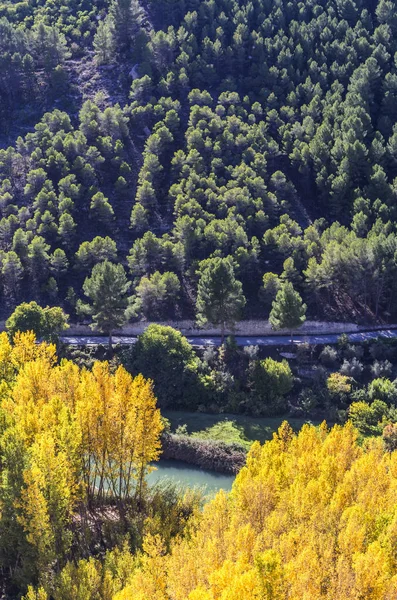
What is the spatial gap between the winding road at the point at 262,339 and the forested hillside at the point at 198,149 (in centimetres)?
371

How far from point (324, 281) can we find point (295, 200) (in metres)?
21.2

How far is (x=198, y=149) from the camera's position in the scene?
314 feet

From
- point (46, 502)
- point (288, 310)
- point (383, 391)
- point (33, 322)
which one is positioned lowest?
point (46, 502)

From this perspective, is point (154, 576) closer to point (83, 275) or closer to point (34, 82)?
Answer: point (83, 275)

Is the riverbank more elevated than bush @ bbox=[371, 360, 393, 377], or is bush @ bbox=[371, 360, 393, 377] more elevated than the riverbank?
bush @ bbox=[371, 360, 393, 377]

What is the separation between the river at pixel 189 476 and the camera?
52812mm

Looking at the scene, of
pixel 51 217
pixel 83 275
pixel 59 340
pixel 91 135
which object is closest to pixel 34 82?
pixel 91 135

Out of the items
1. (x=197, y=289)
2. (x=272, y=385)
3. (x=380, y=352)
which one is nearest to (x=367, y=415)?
(x=272, y=385)

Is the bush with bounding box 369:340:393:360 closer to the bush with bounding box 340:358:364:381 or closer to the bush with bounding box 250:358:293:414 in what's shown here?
the bush with bounding box 340:358:364:381

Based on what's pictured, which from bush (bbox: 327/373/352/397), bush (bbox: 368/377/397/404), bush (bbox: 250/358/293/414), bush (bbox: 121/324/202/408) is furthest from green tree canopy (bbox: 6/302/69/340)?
bush (bbox: 368/377/397/404)

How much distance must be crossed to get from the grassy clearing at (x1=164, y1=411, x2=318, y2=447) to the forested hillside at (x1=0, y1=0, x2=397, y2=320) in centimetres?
1694

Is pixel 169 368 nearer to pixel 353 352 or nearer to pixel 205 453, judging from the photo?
pixel 205 453

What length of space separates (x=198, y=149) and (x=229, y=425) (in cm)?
4947

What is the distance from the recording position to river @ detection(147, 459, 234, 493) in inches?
2079
